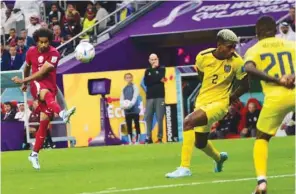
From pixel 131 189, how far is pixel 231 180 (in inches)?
59.4

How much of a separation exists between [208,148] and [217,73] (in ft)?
3.63

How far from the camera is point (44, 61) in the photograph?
15.6m

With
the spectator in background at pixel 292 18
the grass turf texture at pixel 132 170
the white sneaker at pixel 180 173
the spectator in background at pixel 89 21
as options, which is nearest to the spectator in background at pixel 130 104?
the grass turf texture at pixel 132 170

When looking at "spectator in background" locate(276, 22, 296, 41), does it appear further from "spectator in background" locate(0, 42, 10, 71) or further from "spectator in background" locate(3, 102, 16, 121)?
"spectator in background" locate(0, 42, 10, 71)

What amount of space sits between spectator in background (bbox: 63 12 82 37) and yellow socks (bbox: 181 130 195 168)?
17.8 m

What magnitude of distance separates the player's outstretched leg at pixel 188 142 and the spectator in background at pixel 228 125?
10.6 meters

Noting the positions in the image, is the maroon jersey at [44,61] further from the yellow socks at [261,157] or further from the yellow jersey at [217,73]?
the yellow socks at [261,157]

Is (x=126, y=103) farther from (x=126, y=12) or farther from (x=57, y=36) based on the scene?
(x=126, y=12)

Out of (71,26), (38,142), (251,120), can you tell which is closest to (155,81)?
(251,120)

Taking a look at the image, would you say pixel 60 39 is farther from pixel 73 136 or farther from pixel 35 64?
pixel 35 64

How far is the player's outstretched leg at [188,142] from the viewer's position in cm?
1328

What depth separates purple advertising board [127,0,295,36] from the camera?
29375mm

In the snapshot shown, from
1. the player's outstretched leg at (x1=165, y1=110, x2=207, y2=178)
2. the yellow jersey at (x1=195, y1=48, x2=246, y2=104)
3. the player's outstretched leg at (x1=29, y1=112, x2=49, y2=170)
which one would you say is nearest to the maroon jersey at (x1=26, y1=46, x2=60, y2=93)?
the player's outstretched leg at (x1=29, y1=112, x2=49, y2=170)

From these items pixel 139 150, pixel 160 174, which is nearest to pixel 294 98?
pixel 160 174
